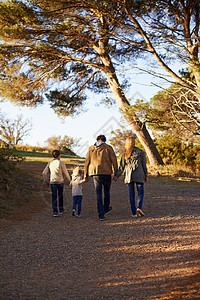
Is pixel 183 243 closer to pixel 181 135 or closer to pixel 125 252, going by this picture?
pixel 125 252

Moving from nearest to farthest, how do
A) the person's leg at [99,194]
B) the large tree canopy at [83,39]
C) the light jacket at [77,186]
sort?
the person's leg at [99,194] → the light jacket at [77,186] → the large tree canopy at [83,39]

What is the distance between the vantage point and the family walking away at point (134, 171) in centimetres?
666

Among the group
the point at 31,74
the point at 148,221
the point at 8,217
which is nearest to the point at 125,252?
the point at 148,221

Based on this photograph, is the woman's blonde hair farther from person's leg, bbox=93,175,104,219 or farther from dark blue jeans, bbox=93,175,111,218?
person's leg, bbox=93,175,104,219

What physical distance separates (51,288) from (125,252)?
1.38 m

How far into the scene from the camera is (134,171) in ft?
21.9

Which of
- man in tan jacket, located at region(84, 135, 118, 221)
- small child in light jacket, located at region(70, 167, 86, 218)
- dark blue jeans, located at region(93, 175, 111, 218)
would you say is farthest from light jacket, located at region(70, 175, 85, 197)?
dark blue jeans, located at region(93, 175, 111, 218)

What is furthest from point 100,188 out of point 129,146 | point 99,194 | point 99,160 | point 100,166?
point 129,146

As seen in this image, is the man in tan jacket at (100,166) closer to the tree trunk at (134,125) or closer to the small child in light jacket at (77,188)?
the small child in light jacket at (77,188)

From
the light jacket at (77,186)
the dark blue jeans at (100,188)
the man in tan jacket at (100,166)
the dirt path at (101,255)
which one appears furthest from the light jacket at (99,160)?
the dirt path at (101,255)

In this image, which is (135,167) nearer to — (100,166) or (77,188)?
(100,166)

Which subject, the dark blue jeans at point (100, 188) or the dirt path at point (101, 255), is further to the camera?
the dark blue jeans at point (100, 188)

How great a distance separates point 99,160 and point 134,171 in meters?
0.79

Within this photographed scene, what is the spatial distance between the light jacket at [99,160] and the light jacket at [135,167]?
0.32m
